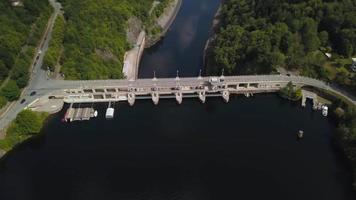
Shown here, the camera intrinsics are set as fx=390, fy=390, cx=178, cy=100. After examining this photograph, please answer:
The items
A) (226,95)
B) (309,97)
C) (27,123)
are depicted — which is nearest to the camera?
(27,123)

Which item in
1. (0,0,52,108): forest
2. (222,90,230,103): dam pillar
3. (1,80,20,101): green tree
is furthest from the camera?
(222,90,230,103): dam pillar

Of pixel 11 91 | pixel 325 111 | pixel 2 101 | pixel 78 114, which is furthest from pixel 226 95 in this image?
pixel 2 101

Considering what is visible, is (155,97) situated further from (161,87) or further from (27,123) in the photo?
(27,123)

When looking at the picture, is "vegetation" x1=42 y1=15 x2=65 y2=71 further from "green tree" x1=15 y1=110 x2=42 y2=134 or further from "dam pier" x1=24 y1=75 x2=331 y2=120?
"green tree" x1=15 y1=110 x2=42 y2=134

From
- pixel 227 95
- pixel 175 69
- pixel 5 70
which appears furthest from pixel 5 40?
pixel 227 95

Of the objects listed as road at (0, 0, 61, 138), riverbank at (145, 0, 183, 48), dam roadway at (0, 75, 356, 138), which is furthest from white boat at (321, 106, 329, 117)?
Answer: road at (0, 0, 61, 138)

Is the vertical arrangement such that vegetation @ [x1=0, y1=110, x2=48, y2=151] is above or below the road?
below
